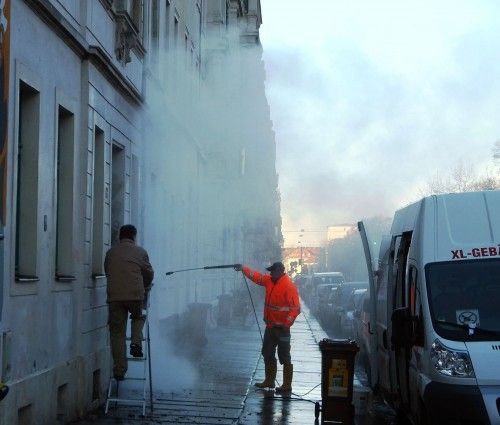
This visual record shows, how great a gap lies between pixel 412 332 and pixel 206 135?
16.7 metres

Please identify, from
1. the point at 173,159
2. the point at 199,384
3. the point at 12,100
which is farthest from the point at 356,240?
the point at 12,100

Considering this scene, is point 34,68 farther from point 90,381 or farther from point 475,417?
point 475,417

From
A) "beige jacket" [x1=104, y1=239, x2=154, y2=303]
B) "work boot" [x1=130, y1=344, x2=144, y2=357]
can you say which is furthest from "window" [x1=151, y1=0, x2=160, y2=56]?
"work boot" [x1=130, y1=344, x2=144, y2=357]

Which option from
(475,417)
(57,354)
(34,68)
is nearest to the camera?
(475,417)

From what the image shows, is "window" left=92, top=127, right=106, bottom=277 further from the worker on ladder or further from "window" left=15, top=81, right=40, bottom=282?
"window" left=15, top=81, right=40, bottom=282

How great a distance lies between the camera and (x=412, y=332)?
27.5ft

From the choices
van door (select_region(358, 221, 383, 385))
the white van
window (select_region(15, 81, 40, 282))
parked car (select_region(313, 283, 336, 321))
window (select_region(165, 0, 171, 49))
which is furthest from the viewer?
parked car (select_region(313, 283, 336, 321))

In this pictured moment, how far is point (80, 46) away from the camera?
35.7 ft

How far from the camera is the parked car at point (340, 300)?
25953 mm

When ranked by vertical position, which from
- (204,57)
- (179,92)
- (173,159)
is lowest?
(173,159)

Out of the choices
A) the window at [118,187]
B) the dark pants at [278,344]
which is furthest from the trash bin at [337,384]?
the window at [118,187]

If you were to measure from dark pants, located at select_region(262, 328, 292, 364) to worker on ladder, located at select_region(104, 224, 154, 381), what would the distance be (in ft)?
9.90

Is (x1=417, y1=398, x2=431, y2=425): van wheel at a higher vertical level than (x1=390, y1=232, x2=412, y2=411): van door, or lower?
lower

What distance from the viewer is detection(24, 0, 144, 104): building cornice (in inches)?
366
